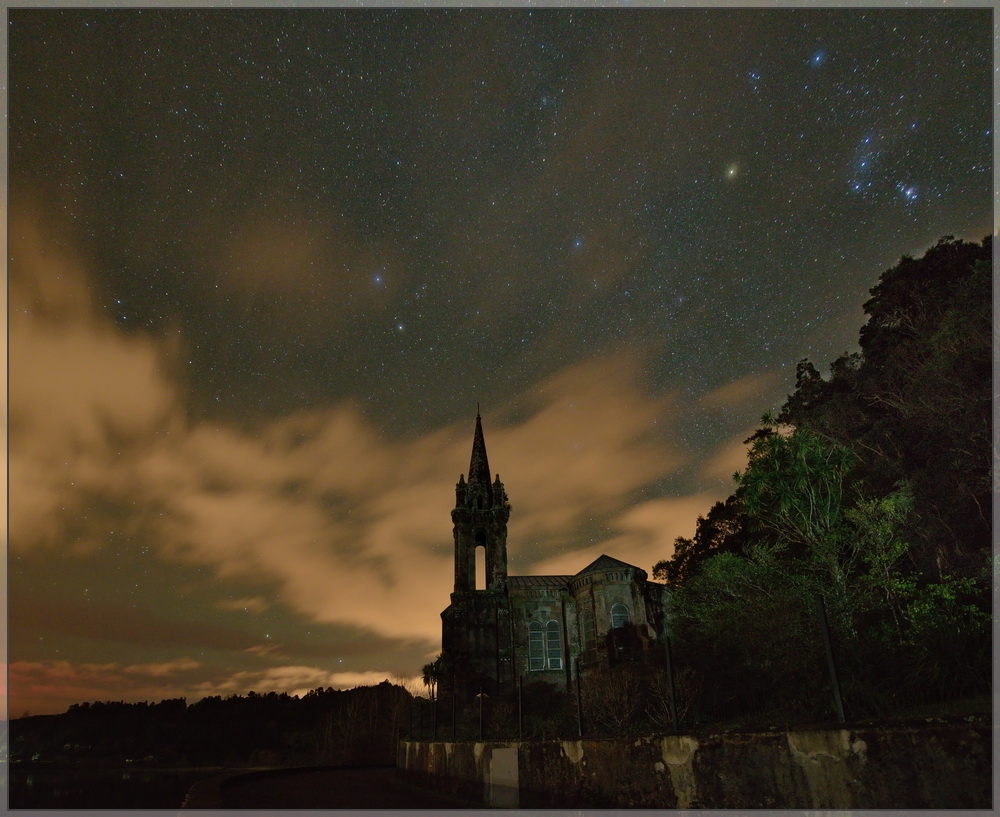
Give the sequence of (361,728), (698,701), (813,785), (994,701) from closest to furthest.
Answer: (994,701) < (813,785) < (698,701) < (361,728)

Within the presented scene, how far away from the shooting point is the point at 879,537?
16.0 m

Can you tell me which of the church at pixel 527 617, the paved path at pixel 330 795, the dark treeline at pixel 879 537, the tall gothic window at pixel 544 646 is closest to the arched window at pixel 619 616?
the church at pixel 527 617

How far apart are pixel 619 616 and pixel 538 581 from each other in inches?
364

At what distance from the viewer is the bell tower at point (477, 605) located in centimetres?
4200

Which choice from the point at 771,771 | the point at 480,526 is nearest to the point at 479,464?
the point at 480,526

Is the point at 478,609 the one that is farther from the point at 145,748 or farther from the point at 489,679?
the point at 145,748

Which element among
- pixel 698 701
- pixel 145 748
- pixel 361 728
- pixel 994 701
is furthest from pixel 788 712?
pixel 145 748

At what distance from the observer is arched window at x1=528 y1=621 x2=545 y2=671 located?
41719 millimetres

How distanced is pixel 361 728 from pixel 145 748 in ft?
148

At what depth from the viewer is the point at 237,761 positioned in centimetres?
6706

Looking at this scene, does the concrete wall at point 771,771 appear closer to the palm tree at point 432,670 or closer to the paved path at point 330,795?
the paved path at point 330,795

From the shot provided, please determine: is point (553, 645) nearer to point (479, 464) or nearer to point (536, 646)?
point (536, 646)

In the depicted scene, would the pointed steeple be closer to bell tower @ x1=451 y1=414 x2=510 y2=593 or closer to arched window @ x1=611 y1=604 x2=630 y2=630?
bell tower @ x1=451 y1=414 x2=510 y2=593

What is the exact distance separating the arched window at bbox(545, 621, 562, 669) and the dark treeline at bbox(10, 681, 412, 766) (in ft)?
74.9
